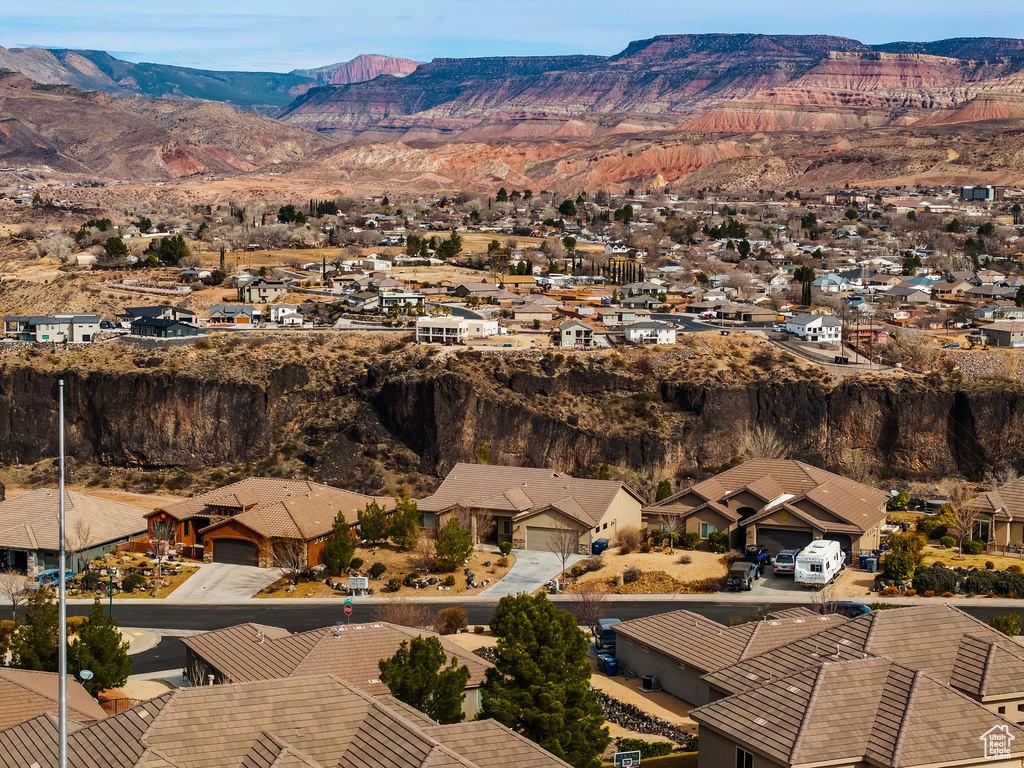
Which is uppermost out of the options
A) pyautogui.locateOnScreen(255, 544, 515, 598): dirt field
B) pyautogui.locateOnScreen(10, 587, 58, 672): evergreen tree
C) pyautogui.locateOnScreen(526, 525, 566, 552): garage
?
pyautogui.locateOnScreen(10, 587, 58, 672): evergreen tree

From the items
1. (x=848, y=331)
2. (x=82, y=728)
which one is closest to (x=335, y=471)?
(x=848, y=331)

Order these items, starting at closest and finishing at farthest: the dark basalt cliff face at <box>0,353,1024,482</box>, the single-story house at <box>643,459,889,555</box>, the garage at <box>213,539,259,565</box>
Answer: the single-story house at <box>643,459,889,555</box> → the garage at <box>213,539,259,565</box> → the dark basalt cliff face at <box>0,353,1024,482</box>

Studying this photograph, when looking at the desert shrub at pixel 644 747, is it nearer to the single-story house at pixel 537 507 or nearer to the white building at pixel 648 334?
the single-story house at pixel 537 507

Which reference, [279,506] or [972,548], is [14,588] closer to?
[279,506]

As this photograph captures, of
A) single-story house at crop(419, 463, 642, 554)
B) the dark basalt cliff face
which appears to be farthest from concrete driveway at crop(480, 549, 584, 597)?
the dark basalt cliff face

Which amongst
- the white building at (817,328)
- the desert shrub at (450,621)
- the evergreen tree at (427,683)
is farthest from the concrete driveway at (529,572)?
the white building at (817,328)

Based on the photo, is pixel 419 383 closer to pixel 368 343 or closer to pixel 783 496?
pixel 368 343

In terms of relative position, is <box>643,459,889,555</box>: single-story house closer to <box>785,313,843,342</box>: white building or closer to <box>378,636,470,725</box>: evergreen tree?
<box>378,636,470,725</box>: evergreen tree
